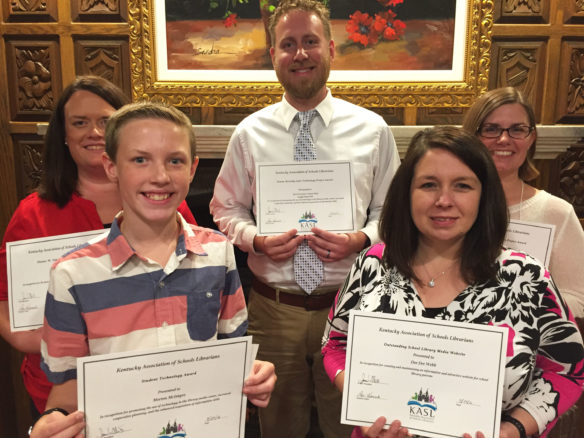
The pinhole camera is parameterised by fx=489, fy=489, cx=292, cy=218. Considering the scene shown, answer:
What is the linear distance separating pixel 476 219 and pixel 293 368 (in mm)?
1029

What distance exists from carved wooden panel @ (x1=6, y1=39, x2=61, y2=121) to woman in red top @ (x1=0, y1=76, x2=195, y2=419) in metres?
1.14

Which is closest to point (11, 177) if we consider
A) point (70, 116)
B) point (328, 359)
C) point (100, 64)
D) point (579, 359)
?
point (100, 64)

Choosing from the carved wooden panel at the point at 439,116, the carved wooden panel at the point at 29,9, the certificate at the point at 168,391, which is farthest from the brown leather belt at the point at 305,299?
the carved wooden panel at the point at 29,9

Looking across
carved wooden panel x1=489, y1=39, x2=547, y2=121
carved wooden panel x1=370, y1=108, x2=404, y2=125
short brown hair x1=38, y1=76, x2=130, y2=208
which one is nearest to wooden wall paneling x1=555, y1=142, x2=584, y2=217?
carved wooden panel x1=489, y1=39, x2=547, y2=121

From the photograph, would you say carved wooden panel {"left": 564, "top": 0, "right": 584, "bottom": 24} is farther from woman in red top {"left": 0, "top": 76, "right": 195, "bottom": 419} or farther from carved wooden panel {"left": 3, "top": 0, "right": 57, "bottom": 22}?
carved wooden panel {"left": 3, "top": 0, "right": 57, "bottom": 22}

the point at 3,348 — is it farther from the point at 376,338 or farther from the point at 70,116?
the point at 376,338

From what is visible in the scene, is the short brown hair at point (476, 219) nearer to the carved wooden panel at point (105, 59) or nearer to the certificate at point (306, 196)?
the certificate at point (306, 196)

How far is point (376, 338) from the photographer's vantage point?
1167 millimetres

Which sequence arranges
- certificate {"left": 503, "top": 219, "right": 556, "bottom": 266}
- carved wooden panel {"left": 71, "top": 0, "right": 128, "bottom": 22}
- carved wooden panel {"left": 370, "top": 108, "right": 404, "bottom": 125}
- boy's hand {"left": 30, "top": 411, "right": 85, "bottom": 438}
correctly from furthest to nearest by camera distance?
carved wooden panel {"left": 370, "top": 108, "right": 404, "bottom": 125}
carved wooden panel {"left": 71, "top": 0, "right": 128, "bottom": 22}
certificate {"left": 503, "top": 219, "right": 556, "bottom": 266}
boy's hand {"left": 30, "top": 411, "right": 85, "bottom": 438}

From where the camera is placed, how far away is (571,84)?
2.65m

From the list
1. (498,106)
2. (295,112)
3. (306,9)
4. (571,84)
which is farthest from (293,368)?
(571,84)

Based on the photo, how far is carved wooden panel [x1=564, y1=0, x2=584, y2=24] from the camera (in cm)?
259
